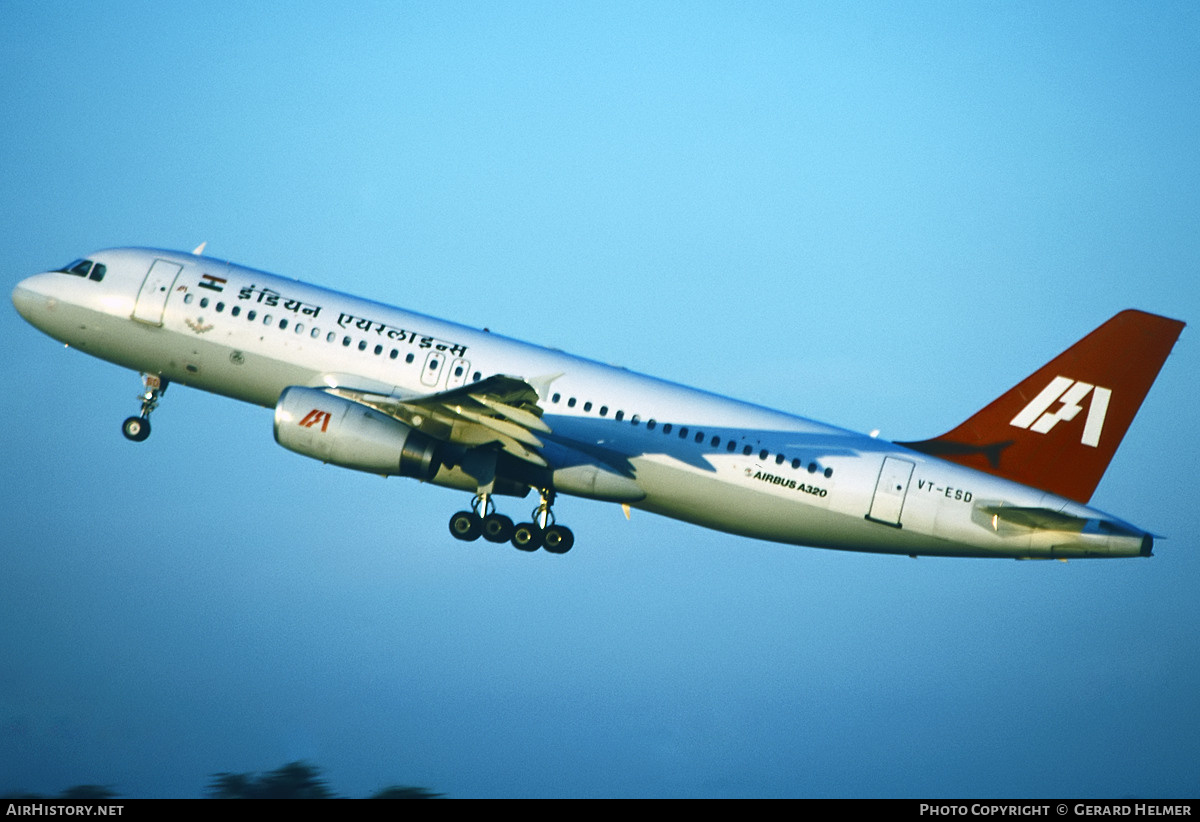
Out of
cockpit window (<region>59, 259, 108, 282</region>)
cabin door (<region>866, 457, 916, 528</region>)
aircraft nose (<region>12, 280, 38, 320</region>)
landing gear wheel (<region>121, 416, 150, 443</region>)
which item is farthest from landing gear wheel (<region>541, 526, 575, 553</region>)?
aircraft nose (<region>12, 280, 38, 320</region>)

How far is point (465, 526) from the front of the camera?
131ft

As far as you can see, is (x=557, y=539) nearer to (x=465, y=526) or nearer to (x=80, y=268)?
(x=465, y=526)

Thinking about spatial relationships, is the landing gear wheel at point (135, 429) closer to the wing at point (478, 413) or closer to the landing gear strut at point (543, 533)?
the wing at point (478, 413)

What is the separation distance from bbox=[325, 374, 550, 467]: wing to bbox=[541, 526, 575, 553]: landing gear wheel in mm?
3007

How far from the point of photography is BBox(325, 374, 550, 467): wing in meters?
36.2

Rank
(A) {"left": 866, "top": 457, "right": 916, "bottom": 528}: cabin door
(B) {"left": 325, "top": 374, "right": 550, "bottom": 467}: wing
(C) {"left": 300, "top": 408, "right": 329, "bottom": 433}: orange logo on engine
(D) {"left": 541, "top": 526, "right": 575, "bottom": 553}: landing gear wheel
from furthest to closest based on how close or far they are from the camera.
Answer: (D) {"left": 541, "top": 526, "right": 575, "bottom": 553}: landing gear wheel
(A) {"left": 866, "top": 457, "right": 916, "bottom": 528}: cabin door
(C) {"left": 300, "top": 408, "right": 329, "bottom": 433}: orange logo on engine
(B) {"left": 325, "top": 374, "right": 550, "bottom": 467}: wing

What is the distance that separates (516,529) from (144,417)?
10.8 meters

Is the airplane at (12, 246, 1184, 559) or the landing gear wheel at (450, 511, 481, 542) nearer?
the airplane at (12, 246, 1184, 559)

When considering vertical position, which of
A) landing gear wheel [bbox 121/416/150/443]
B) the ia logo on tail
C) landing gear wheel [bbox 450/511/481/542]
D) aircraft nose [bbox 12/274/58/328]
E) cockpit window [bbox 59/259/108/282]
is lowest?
landing gear wheel [bbox 450/511/481/542]

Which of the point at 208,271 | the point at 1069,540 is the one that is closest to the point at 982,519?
the point at 1069,540

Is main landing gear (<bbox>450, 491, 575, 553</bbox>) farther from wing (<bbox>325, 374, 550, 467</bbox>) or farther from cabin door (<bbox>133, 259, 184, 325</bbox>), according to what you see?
cabin door (<bbox>133, 259, 184, 325</bbox>)

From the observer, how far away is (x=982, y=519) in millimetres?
37688

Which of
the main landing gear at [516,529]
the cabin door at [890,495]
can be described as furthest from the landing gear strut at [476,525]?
the cabin door at [890,495]

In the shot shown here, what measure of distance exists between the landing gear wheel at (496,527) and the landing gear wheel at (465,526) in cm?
24
